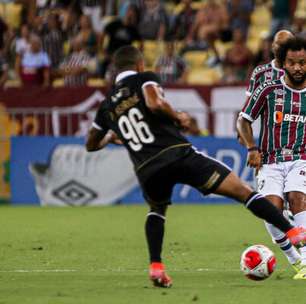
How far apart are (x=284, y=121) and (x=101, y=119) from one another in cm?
174

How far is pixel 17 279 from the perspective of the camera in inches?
397

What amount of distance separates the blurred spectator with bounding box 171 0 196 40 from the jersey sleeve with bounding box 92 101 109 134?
14.1 m

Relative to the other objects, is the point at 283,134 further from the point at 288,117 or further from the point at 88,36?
the point at 88,36

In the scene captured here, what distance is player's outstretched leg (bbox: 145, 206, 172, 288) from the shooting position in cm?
931

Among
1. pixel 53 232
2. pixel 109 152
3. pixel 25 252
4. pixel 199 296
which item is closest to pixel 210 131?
pixel 109 152

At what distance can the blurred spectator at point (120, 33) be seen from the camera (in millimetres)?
23348

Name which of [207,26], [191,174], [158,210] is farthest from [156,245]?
[207,26]

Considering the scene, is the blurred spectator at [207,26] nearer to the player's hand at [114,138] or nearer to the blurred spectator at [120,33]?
the blurred spectator at [120,33]

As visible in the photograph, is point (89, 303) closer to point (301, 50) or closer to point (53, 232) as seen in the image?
point (301, 50)

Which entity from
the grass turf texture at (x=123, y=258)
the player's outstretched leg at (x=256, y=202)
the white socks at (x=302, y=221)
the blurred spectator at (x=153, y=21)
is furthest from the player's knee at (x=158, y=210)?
the blurred spectator at (x=153, y=21)

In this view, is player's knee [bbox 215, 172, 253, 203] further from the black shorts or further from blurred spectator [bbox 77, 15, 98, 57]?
blurred spectator [bbox 77, 15, 98, 57]

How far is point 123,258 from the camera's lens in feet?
39.5

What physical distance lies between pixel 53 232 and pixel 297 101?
5.58m

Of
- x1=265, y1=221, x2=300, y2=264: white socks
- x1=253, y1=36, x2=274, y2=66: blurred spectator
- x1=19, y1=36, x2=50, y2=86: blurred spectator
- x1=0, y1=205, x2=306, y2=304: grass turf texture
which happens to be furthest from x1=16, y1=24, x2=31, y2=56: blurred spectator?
x1=265, y1=221, x2=300, y2=264: white socks
